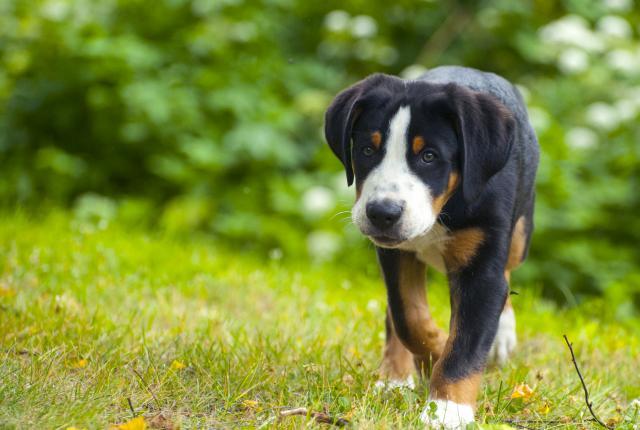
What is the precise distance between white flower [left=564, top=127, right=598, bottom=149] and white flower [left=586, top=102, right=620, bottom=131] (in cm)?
11

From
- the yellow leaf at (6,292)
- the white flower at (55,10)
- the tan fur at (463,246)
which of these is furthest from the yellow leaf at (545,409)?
the white flower at (55,10)

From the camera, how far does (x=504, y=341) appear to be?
14.0ft

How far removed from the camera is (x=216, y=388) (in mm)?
3404

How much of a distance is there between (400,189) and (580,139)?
383 centimetres

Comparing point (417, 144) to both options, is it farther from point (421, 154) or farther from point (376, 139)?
point (376, 139)

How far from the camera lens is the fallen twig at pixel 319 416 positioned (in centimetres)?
309

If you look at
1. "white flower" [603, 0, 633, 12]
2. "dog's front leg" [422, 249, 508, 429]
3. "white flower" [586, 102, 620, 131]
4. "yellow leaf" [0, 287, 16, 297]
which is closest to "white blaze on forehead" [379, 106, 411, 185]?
"dog's front leg" [422, 249, 508, 429]

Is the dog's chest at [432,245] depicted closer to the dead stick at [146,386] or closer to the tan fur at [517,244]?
the tan fur at [517,244]

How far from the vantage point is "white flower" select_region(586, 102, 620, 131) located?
680 cm

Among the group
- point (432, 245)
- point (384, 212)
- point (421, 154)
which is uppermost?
point (421, 154)

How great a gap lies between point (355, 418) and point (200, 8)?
17.7 feet

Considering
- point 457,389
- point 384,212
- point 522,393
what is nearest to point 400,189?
point 384,212

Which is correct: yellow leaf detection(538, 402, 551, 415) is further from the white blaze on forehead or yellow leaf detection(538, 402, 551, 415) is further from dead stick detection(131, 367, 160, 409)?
dead stick detection(131, 367, 160, 409)

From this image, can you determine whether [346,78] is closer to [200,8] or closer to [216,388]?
[200,8]
